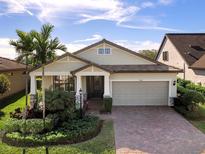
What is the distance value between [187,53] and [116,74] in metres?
14.7

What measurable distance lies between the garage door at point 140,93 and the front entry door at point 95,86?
9.06 ft

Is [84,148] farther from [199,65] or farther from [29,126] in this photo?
[199,65]

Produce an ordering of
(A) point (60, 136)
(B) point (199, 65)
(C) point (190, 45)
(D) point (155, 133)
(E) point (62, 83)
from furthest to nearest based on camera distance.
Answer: (C) point (190, 45) → (B) point (199, 65) → (E) point (62, 83) → (D) point (155, 133) → (A) point (60, 136)

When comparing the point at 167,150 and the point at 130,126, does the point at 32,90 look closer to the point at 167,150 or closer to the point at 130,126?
the point at 130,126

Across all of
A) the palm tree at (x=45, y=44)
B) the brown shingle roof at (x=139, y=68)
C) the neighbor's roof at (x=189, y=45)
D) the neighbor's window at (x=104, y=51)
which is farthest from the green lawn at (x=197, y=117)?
the neighbor's roof at (x=189, y=45)

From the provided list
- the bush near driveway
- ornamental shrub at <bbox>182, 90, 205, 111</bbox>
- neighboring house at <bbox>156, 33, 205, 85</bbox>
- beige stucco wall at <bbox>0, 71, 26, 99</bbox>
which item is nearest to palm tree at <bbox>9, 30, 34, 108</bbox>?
the bush near driveway

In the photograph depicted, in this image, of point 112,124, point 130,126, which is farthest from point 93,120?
point 130,126

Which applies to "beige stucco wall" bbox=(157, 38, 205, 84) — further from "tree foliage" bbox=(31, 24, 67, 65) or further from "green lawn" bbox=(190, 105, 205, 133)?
"tree foliage" bbox=(31, 24, 67, 65)

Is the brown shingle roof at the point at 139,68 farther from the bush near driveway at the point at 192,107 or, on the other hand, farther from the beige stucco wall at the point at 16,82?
the beige stucco wall at the point at 16,82

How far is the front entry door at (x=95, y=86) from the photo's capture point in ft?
77.4

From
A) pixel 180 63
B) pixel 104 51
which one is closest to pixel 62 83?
pixel 104 51

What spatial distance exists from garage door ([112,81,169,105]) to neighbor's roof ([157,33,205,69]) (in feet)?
29.8

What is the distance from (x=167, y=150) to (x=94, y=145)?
3.25 metres

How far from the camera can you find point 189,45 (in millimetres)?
33062
